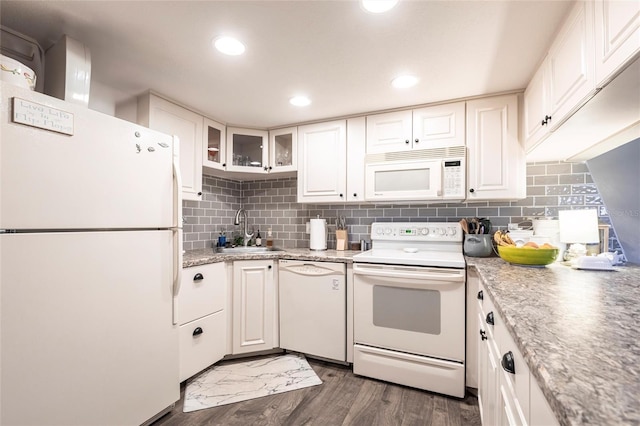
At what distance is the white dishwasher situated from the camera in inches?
87.3

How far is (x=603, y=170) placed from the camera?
165 cm

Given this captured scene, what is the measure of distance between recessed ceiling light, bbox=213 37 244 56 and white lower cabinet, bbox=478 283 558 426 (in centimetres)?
175

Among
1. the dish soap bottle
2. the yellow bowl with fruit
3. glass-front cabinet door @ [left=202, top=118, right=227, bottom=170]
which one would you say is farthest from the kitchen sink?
the yellow bowl with fruit

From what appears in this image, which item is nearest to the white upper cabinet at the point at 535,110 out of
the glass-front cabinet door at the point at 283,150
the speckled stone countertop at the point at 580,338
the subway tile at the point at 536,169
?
the subway tile at the point at 536,169

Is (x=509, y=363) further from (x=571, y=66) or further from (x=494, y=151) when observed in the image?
(x=494, y=151)

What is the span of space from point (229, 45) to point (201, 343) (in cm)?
195

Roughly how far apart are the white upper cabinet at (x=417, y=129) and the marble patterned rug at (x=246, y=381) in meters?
1.86

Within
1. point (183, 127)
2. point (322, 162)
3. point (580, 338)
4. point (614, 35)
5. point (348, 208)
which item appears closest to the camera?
point (580, 338)

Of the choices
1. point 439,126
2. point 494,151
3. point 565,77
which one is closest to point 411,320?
point 494,151

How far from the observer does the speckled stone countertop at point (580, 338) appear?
0.43 m

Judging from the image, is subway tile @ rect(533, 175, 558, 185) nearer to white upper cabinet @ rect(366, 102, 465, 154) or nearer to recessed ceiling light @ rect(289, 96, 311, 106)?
white upper cabinet @ rect(366, 102, 465, 154)

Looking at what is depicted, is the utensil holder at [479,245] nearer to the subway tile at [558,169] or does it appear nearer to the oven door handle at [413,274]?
the oven door handle at [413,274]

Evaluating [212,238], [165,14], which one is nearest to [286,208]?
[212,238]

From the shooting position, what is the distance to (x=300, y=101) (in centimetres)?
225
